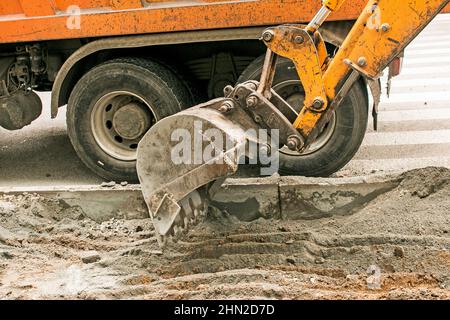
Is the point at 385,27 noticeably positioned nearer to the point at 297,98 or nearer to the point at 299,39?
the point at 299,39

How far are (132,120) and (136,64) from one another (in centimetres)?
51

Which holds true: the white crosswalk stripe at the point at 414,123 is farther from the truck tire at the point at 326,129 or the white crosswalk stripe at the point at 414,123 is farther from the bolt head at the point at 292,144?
the bolt head at the point at 292,144

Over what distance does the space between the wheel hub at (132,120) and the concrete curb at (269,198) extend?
859 mm

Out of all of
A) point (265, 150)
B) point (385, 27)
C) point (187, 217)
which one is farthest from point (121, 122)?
point (385, 27)

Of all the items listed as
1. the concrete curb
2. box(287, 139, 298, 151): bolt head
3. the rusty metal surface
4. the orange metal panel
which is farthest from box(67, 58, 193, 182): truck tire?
box(287, 139, 298, 151): bolt head

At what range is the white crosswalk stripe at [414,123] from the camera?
23.9 feet

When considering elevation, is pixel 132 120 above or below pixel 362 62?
above

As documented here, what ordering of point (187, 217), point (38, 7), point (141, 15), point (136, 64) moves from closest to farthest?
1. point (187, 217)
2. point (141, 15)
3. point (38, 7)
4. point (136, 64)

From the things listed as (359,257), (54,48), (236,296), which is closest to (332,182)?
(359,257)

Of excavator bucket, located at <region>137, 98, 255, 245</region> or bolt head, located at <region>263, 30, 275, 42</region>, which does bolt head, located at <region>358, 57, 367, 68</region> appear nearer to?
bolt head, located at <region>263, 30, 275, 42</region>

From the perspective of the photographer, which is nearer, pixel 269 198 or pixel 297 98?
pixel 269 198

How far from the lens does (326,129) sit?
6305mm

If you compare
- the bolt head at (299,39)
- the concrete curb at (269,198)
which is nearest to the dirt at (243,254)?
the concrete curb at (269,198)
